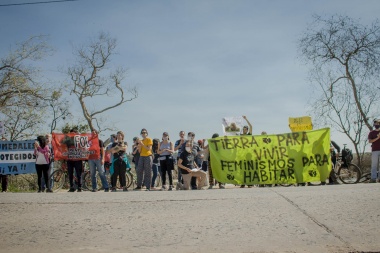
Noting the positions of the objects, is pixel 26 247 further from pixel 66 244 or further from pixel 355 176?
pixel 355 176

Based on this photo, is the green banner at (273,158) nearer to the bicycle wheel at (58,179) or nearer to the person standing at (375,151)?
the person standing at (375,151)

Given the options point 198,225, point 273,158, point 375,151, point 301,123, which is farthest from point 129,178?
point 198,225

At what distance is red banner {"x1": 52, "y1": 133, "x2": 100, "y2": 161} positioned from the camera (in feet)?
40.0

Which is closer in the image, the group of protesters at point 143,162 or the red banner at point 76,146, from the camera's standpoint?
the group of protesters at point 143,162

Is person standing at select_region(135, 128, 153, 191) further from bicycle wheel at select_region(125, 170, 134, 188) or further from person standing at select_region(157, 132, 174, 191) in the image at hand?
bicycle wheel at select_region(125, 170, 134, 188)

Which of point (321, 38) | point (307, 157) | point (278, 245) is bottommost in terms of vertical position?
point (278, 245)

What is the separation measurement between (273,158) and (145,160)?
4.08 metres

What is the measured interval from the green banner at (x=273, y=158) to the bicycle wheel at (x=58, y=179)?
16.9 ft

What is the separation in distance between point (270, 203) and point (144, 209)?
2.19 metres

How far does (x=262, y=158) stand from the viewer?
11891mm

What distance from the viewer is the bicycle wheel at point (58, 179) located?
1249 centimetres

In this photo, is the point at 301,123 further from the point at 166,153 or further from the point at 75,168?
the point at 75,168

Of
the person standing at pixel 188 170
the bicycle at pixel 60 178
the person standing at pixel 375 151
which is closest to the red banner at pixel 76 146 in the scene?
the bicycle at pixel 60 178

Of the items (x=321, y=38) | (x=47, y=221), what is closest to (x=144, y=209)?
(x=47, y=221)
